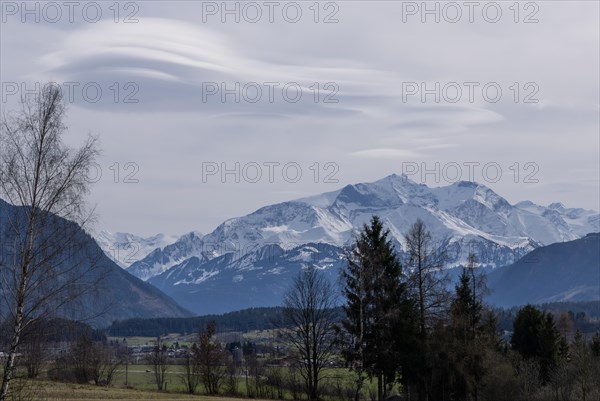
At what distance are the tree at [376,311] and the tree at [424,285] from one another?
49.9 inches

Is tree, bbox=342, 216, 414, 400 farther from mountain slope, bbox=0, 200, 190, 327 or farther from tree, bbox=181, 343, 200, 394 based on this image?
tree, bbox=181, 343, 200, 394

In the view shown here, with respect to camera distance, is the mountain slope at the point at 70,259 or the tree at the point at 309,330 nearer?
the mountain slope at the point at 70,259

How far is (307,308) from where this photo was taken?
75.1 metres

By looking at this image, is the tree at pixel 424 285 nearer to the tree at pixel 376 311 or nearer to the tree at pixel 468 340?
the tree at pixel 376 311

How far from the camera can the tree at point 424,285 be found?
60.6m

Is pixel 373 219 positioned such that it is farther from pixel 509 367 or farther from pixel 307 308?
pixel 509 367

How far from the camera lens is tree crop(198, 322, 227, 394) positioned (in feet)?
291

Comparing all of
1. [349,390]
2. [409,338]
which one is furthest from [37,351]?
[349,390]

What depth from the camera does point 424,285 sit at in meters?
60.8

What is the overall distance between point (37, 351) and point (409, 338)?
3416 cm

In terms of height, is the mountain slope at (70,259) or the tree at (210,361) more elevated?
the mountain slope at (70,259)

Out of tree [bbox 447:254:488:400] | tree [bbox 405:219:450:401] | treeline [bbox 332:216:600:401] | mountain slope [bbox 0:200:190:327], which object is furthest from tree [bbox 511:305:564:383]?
mountain slope [bbox 0:200:190:327]

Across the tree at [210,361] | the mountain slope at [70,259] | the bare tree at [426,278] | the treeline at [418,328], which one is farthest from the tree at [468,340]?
the mountain slope at [70,259]

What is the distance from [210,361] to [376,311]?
34011 mm
